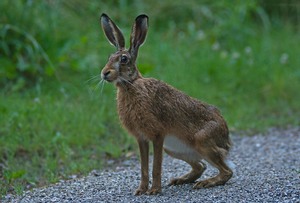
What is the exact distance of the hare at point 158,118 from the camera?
5.53 metres

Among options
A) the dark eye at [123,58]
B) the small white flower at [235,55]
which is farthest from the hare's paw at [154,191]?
the small white flower at [235,55]

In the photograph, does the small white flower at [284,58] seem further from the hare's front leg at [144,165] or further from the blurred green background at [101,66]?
the hare's front leg at [144,165]

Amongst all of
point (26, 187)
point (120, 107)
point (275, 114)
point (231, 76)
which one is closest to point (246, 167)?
point (120, 107)

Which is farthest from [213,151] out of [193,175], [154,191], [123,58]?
[123,58]

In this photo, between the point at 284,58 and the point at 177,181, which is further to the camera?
the point at 284,58

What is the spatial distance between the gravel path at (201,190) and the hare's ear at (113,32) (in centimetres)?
112

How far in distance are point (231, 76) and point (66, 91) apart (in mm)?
2392

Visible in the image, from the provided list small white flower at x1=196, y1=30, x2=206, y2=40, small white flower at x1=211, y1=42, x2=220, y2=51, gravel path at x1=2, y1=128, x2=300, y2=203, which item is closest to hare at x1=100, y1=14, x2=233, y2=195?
gravel path at x1=2, y1=128, x2=300, y2=203

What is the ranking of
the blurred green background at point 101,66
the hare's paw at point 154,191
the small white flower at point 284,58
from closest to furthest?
the hare's paw at point 154,191, the blurred green background at point 101,66, the small white flower at point 284,58

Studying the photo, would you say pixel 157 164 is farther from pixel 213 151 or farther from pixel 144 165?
pixel 213 151

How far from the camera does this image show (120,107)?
5.63m

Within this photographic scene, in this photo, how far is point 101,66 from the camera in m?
9.09

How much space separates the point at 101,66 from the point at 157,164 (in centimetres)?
371

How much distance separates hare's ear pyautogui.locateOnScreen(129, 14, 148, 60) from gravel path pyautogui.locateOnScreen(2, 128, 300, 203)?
3.59 ft
